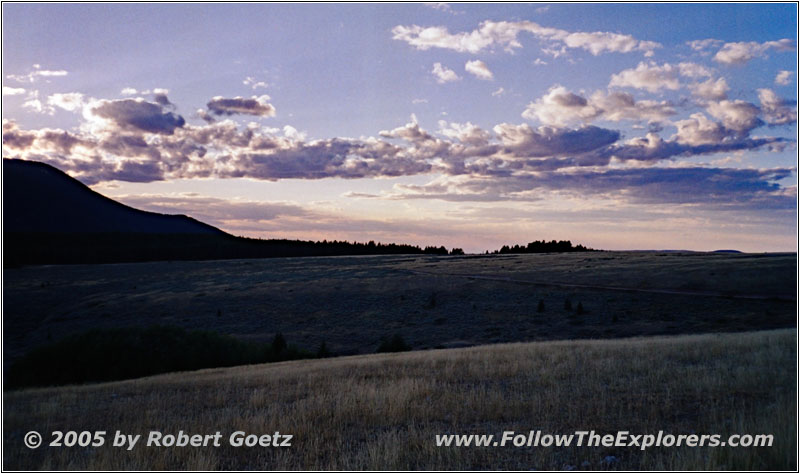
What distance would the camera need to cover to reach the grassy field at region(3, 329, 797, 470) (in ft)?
27.3

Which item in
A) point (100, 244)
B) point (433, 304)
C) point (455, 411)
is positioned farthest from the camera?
point (100, 244)

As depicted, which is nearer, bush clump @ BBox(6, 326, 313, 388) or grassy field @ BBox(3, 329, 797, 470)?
grassy field @ BBox(3, 329, 797, 470)

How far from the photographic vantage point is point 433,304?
5209 centimetres

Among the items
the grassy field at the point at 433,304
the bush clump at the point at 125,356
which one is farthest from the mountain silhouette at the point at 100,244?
the bush clump at the point at 125,356

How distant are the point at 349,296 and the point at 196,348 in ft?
85.5

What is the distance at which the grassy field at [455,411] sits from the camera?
328 inches

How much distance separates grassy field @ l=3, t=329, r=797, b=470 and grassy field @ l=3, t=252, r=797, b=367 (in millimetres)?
22926

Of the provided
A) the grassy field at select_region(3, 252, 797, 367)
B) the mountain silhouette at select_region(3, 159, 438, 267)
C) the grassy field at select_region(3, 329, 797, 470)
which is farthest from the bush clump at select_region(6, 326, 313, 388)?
the mountain silhouette at select_region(3, 159, 438, 267)

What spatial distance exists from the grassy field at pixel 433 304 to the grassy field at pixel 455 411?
22.9m

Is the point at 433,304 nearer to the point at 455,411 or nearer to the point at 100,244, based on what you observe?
the point at 455,411

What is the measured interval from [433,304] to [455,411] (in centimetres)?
4116

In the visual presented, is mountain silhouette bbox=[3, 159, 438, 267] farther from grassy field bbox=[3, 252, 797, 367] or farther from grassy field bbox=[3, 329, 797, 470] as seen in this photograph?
grassy field bbox=[3, 329, 797, 470]

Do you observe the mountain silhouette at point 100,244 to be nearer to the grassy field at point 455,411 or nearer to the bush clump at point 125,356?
the bush clump at point 125,356

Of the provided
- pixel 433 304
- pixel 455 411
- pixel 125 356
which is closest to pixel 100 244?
pixel 433 304
